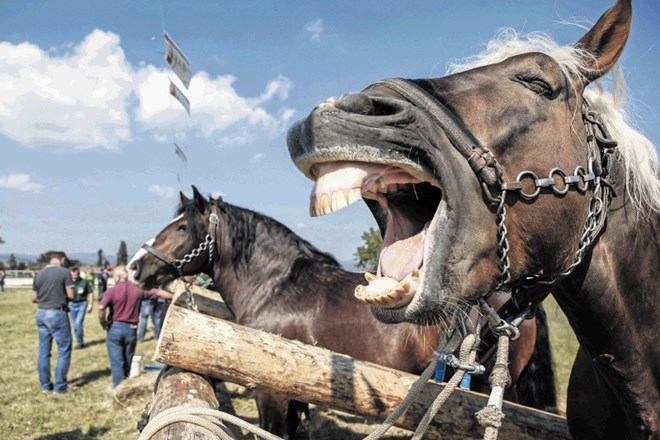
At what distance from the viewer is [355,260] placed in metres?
39.3

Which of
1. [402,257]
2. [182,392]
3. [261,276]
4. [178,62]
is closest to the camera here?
[402,257]

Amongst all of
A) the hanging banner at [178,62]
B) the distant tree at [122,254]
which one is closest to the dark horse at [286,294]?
the hanging banner at [178,62]

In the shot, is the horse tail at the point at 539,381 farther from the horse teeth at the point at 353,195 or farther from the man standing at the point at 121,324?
the man standing at the point at 121,324

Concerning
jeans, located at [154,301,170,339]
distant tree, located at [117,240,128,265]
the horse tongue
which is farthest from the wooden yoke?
distant tree, located at [117,240,128,265]

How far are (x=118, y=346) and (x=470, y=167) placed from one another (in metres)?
8.40

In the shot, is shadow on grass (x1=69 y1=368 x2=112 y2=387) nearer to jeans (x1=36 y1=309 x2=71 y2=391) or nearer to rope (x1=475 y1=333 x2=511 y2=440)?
jeans (x1=36 y1=309 x2=71 y2=391)

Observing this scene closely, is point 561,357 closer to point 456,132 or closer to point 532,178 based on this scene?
point 532,178

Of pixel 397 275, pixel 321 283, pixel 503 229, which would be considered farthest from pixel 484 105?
pixel 321 283

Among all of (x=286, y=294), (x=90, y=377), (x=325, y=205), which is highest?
(x=325, y=205)

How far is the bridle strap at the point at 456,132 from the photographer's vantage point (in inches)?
56.3

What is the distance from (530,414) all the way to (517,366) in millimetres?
2106

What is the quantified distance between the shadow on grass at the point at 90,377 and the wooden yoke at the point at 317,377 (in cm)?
762

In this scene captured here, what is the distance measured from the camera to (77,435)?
6.45m

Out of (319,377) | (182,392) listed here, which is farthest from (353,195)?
(182,392)
